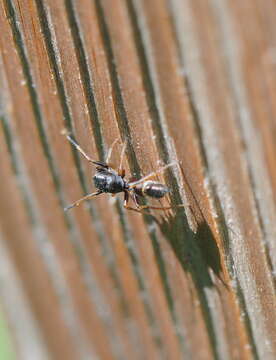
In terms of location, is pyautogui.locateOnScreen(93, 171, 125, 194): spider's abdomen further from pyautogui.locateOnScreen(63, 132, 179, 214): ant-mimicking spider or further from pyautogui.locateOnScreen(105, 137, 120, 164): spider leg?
pyautogui.locateOnScreen(105, 137, 120, 164): spider leg

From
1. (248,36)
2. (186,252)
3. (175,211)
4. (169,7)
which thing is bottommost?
(186,252)

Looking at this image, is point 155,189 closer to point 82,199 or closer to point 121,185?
point 121,185

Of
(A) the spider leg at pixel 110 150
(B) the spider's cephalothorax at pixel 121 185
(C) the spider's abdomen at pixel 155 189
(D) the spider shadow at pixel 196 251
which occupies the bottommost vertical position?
Answer: (D) the spider shadow at pixel 196 251

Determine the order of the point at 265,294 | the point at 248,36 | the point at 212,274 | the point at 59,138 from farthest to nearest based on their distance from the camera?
the point at 59,138, the point at 212,274, the point at 265,294, the point at 248,36

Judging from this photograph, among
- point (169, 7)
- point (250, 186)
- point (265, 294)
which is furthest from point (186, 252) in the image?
point (169, 7)

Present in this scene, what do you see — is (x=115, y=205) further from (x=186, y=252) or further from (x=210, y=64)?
(x=210, y=64)

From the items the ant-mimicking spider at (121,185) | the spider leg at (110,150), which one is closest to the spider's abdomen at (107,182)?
the ant-mimicking spider at (121,185)

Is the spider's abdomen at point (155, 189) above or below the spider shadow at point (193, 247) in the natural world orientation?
above

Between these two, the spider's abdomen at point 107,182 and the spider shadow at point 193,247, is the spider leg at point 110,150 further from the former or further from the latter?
the spider shadow at point 193,247

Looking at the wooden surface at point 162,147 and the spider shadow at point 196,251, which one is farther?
the spider shadow at point 196,251

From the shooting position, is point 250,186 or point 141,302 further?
point 141,302
